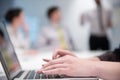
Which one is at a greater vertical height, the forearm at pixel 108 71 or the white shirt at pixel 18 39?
the forearm at pixel 108 71

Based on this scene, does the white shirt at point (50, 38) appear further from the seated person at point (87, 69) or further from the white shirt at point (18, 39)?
the seated person at point (87, 69)

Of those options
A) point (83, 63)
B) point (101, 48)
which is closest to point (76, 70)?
point (83, 63)

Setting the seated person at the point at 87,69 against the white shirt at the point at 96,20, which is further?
the white shirt at the point at 96,20

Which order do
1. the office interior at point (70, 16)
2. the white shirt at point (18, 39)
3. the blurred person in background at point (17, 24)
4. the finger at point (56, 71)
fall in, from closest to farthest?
the finger at point (56, 71), the white shirt at point (18, 39), the blurred person in background at point (17, 24), the office interior at point (70, 16)

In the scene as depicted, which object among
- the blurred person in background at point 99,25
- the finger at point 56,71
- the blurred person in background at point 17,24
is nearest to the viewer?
the finger at point 56,71

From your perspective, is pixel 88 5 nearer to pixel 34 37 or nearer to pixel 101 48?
pixel 101 48

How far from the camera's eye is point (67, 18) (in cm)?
371

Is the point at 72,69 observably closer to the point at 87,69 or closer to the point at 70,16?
the point at 87,69

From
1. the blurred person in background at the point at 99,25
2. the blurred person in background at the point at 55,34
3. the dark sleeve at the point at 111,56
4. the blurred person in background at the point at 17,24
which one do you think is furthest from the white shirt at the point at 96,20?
the dark sleeve at the point at 111,56

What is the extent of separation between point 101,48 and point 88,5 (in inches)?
28.0

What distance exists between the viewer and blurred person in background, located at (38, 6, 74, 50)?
3.41 m

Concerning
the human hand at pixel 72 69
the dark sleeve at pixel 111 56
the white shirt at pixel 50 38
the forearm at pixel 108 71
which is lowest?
the white shirt at pixel 50 38

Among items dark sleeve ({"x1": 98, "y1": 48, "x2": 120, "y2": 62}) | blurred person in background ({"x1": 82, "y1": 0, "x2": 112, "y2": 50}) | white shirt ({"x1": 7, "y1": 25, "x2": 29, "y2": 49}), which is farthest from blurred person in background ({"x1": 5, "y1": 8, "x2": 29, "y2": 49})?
dark sleeve ({"x1": 98, "y1": 48, "x2": 120, "y2": 62})

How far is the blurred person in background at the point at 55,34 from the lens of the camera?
3.41m
